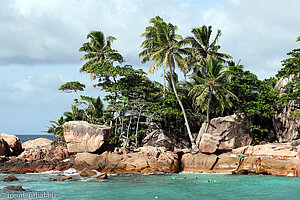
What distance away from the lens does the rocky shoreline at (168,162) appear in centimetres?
1986

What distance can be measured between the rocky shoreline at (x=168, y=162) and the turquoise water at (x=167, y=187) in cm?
150

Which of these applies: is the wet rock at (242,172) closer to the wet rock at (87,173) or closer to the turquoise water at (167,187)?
the turquoise water at (167,187)

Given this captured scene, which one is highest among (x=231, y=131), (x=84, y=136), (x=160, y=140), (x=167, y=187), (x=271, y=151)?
(x=231, y=131)

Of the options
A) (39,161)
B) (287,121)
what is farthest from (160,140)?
(287,121)

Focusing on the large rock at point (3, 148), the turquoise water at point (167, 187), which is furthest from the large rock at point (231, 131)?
the large rock at point (3, 148)

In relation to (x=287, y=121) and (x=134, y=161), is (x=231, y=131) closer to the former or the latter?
(x=287, y=121)

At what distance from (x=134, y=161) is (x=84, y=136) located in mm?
4500

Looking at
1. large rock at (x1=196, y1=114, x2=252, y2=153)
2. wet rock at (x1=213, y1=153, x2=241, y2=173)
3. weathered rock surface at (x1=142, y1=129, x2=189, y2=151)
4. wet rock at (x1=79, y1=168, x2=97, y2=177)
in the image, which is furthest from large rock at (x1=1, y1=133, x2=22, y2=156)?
wet rock at (x1=213, y1=153, x2=241, y2=173)

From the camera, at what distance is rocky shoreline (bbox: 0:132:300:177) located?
19859 mm

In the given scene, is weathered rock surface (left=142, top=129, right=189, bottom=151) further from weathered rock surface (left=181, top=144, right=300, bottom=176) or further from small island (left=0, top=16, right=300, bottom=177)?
weathered rock surface (left=181, top=144, right=300, bottom=176)

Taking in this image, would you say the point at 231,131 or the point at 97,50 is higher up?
the point at 97,50

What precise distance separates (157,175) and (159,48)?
11.4 m

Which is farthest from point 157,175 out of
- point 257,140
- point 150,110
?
point 257,140

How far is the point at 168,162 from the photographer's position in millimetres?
21062
